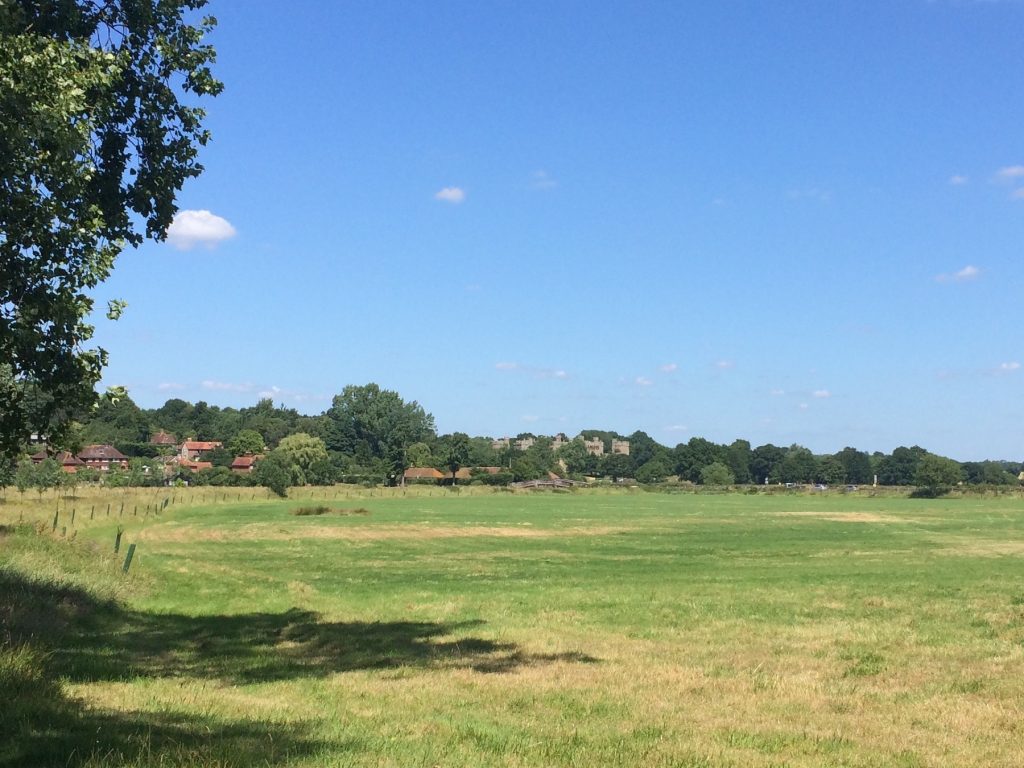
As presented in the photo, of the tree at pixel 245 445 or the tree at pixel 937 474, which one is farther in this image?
the tree at pixel 245 445

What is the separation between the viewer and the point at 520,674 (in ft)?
46.9

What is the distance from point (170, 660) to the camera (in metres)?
15.3

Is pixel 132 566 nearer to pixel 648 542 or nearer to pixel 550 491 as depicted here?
pixel 648 542

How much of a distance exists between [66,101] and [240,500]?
337ft

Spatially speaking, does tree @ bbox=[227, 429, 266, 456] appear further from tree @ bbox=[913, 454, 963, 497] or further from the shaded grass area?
the shaded grass area

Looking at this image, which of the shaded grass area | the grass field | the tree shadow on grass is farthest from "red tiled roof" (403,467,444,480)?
the tree shadow on grass

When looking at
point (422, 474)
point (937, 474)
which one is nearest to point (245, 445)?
point (422, 474)

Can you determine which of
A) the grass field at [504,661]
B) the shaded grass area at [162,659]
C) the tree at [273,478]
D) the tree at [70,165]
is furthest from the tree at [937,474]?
the tree at [70,165]

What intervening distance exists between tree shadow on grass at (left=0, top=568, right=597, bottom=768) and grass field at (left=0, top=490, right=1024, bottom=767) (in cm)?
5

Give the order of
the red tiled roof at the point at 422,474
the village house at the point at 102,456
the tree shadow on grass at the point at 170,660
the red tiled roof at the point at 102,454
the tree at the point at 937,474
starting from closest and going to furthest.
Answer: the tree shadow on grass at the point at 170,660
the tree at the point at 937,474
the village house at the point at 102,456
the red tiled roof at the point at 102,454
the red tiled roof at the point at 422,474

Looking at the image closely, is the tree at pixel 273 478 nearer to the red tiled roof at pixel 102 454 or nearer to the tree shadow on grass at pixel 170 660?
the red tiled roof at pixel 102 454

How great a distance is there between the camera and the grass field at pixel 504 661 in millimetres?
8859

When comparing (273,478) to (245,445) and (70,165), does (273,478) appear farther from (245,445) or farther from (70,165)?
(70,165)

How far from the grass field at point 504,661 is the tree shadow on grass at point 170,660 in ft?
0.17
